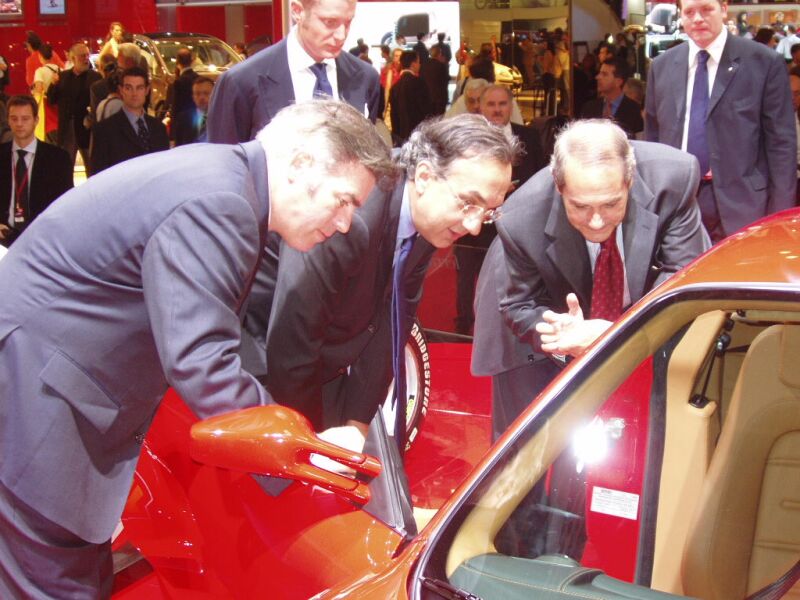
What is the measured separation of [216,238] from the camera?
202 centimetres

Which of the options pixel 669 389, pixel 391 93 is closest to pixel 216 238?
pixel 669 389

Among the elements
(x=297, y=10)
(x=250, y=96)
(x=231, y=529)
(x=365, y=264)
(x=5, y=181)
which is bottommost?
(x=231, y=529)

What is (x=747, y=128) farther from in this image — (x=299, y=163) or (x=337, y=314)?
(x=299, y=163)

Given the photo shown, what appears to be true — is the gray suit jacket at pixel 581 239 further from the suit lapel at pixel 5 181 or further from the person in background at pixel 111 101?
the person in background at pixel 111 101

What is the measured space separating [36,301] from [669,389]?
1.25 meters

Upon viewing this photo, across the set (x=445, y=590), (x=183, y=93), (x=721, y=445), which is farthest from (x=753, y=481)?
(x=183, y=93)

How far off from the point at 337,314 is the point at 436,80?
8.01m

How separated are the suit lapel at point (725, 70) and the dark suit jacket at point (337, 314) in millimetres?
2651

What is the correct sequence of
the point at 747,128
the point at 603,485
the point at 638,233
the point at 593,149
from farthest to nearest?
the point at 747,128 < the point at 638,233 < the point at 593,149 < the point at 603,485

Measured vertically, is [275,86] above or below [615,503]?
above

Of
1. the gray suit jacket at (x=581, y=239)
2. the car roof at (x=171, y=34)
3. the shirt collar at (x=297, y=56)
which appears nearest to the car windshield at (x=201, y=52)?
the car roof at (x=171, y=34)

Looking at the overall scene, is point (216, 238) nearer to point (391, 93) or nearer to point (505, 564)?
point (505, 564)

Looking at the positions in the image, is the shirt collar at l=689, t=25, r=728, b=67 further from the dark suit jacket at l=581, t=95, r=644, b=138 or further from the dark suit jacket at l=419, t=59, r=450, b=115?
the dark suit jacket at l=419, t=59, r=450, b=115

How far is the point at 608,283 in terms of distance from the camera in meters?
3.20
